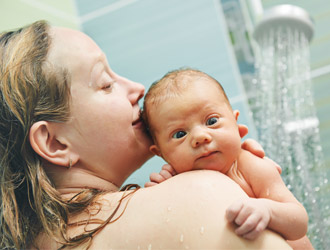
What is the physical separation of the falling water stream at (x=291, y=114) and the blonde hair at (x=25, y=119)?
1.03 m

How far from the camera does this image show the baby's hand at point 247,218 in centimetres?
59

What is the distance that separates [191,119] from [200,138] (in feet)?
0.18

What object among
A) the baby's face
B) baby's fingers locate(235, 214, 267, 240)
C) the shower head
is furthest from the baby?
the shower head

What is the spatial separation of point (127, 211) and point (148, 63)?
1.62 meters

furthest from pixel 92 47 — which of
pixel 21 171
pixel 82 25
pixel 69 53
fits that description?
pixel 82 25

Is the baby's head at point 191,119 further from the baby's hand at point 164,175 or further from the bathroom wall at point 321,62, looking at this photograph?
the bathroom wall at point 321,62

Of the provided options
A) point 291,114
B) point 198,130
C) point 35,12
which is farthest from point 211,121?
point 35,12

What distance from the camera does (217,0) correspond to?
2.12 metres

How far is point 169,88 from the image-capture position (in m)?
0.84

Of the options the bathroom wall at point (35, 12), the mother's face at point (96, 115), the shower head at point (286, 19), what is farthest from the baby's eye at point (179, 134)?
the bathroom wall at point (35, 12)

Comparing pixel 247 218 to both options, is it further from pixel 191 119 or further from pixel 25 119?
pixel 25 119

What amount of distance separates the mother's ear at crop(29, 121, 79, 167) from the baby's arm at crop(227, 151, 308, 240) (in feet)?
1.11

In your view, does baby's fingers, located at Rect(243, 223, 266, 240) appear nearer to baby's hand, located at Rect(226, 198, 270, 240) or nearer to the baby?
baby's hand, located at Rect(226, 198, 270, 240)

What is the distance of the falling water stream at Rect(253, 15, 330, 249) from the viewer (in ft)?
5.34
